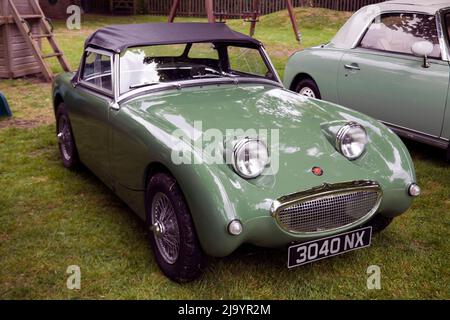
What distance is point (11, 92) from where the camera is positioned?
27.5 ft

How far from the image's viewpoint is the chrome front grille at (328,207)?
2.76m

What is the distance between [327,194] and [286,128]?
58cm

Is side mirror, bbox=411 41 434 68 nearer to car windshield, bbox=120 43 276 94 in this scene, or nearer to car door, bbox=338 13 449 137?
car door, bbox=338 13 449 137

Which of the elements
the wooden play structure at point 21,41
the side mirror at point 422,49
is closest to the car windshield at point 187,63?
the side mirror at point 422,49

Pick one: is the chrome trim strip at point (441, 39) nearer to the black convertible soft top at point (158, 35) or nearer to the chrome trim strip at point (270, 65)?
the chrome trim strip at point (270, 65)

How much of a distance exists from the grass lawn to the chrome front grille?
0.41 m

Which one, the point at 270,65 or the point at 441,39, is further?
the point at 441,39

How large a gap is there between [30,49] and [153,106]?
22.9 ft

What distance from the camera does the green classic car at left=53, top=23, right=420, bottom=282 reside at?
108 inches

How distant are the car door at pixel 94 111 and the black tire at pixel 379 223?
1.99 m

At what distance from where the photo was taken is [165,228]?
3.09 meters

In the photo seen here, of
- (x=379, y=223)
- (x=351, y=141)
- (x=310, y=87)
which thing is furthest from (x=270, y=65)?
(x=310, y=87)

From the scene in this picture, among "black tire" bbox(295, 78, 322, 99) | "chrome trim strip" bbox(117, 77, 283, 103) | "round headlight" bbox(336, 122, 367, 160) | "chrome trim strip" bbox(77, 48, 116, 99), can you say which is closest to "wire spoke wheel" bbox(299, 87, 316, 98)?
"black tire" bbox(295, 78, 322, 99)

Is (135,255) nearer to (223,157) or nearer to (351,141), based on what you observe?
(223,157)
